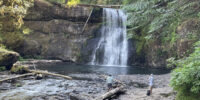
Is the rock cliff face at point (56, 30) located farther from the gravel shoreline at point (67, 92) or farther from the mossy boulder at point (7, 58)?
the gravel shoreline at point (67, 92)

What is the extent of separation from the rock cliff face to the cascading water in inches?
73.4

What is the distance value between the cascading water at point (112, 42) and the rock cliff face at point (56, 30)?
186 centimetres

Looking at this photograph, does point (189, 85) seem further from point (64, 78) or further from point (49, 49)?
point (49, 49)

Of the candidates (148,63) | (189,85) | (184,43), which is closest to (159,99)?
(189,85)

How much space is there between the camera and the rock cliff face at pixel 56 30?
3145 centimetres

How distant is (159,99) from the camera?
10.0 meters

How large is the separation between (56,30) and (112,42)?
1013 centimetres

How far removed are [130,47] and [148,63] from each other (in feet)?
14.0

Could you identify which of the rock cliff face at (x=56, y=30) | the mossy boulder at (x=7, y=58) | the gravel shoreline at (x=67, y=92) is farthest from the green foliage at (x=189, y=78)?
the rock cliff face at (x=56, y=30)

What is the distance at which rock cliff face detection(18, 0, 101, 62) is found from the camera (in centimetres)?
3145

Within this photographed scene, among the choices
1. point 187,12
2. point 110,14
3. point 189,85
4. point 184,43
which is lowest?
point 189,85

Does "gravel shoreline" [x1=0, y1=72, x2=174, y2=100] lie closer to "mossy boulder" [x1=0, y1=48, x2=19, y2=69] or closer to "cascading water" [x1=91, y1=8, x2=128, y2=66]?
"mossy boulder" [x1=0, y1=48, x2=19, y2=69]

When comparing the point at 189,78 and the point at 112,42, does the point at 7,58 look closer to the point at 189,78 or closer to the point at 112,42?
the point at 189,78

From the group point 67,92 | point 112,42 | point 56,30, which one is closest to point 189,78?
point 67,92
